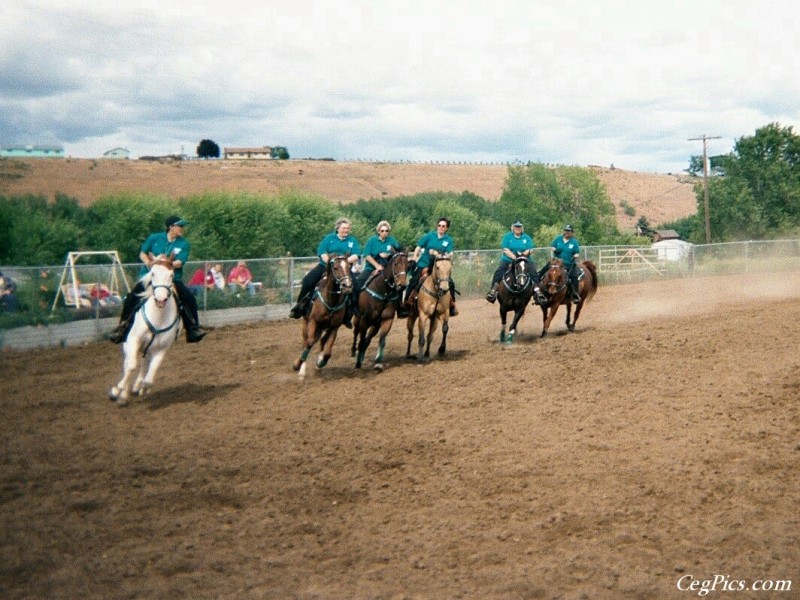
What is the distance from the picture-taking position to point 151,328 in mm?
13172

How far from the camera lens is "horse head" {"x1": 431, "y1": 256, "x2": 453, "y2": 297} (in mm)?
17094

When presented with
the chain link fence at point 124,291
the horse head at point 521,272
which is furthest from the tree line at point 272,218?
the horse head at point 521,272

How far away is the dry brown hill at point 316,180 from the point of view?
6078cm

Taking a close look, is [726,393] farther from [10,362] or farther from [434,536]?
[10,362]

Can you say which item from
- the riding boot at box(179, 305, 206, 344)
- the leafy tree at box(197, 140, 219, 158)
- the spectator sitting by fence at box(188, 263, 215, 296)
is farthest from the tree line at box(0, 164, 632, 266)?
the leafy tree at box(197, 140, 219, 158)

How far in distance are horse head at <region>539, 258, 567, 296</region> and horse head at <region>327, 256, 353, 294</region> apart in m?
7.20

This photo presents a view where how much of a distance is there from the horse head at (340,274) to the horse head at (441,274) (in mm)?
2576

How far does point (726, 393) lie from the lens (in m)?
13.5

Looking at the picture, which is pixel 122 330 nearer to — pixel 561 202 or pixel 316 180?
pixel 561 202

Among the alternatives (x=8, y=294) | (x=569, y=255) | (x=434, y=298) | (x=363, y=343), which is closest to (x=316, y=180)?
(x=569, y=255)

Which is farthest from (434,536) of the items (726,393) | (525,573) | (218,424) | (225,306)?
(225,306)

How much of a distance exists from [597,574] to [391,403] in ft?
21.6

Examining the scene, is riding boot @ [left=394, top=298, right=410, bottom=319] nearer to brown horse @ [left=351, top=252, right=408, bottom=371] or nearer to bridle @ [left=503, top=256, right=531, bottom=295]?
brown horse @ [left=351, top=252, right=408, bottom=371]
